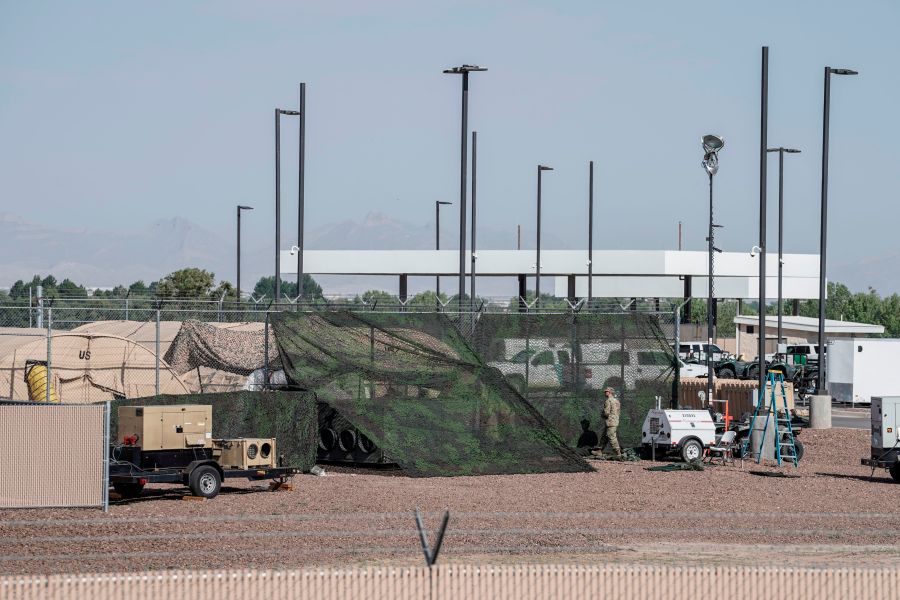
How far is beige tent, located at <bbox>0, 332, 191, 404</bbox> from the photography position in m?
25.2

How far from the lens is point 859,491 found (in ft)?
67.9

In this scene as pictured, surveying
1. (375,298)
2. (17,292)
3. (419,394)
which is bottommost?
(419,394)

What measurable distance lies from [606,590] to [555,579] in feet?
1.21

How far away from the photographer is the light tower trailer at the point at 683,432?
24.7 metres

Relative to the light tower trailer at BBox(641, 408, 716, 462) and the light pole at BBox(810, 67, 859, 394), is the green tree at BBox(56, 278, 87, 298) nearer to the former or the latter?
the light pole at BBox(810, 67, 859, 394)

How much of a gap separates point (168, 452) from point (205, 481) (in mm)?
692

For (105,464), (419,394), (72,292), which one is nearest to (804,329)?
(72,292)

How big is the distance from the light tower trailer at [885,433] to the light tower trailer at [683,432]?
124 inches

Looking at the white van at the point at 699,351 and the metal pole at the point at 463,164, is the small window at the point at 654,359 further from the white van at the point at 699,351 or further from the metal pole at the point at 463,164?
the white van at the point at 699,351

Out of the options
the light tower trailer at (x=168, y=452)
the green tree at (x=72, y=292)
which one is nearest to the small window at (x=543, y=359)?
the light tower trailer at (x=168, y=452)

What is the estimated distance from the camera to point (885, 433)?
74.9ft

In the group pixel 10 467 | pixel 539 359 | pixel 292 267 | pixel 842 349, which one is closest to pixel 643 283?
pixel 292 267

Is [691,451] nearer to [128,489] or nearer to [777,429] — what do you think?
[777,429]

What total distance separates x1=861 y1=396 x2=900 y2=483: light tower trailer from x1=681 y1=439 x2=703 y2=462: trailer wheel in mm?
3205
